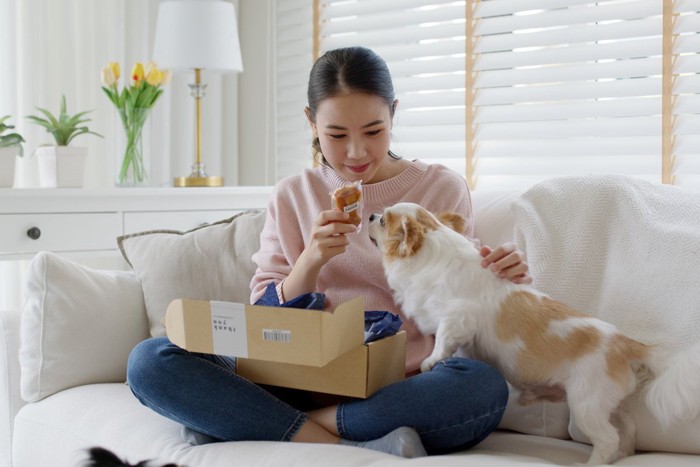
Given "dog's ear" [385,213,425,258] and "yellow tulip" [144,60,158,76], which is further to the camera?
"yellow tulip" [144,60,158,76]

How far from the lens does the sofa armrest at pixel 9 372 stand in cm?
210

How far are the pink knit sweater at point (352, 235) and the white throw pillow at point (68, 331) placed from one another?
36 centimetres

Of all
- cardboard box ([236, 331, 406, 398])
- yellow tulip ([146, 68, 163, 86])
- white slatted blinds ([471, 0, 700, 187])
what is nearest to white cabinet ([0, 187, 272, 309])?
yellow tulip ([146, 68, 163, 86])

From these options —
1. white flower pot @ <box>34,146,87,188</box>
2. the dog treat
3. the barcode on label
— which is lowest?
the barcode on label

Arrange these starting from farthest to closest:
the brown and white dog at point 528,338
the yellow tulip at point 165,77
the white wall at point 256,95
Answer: the white wall at point 256,95 < the yellow tulip at point 165,77 < the brown and white dog at point 528,338

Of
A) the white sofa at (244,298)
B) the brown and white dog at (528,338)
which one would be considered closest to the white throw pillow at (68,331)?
the white sofa at (244,298)

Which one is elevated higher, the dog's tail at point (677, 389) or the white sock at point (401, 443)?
the dog's tail at point (677, 389)

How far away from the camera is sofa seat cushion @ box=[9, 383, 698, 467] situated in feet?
4.80

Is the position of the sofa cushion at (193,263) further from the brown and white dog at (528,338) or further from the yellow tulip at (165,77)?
the yellow tulip at (165,77)

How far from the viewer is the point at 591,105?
114 inches

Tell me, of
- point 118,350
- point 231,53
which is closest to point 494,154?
point 231,53

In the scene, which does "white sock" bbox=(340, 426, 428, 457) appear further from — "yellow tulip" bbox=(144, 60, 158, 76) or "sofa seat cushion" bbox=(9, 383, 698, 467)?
"yellow tulip" bbox=(144, 60, 158, 76)

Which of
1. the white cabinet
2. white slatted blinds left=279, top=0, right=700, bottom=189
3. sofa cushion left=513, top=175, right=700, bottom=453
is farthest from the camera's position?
white slatted blinds left=279, top=0, right=700, bottom=189

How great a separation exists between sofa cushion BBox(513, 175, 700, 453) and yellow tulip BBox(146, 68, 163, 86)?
160cm
